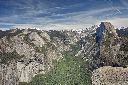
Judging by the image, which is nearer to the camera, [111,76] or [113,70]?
[111,76]

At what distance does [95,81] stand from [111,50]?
35977mm

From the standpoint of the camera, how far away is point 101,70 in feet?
439

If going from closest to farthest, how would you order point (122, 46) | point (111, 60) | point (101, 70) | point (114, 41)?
point (101, 70), point (111, 60), point (122, 46), point (114, 41)

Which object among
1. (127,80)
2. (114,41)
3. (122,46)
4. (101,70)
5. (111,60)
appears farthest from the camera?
(114,41)

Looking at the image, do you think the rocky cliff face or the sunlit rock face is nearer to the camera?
the sunlit rock face

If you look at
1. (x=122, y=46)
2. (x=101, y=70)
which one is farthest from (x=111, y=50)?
(x=101, y=70)

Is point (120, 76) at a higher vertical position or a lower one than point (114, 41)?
lower

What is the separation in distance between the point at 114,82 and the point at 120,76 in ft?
13.3

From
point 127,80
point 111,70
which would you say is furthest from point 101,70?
point 127,80

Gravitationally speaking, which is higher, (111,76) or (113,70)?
(113,70)

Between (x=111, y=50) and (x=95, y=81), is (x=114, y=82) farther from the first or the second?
(x=111, y=50)

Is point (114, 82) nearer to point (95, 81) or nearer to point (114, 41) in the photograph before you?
point (95, 81)

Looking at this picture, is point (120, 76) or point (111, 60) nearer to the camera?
point (120, 76)

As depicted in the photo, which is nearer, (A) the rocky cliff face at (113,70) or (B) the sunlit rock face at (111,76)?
(B) the sunlit rock face at (111,76)
